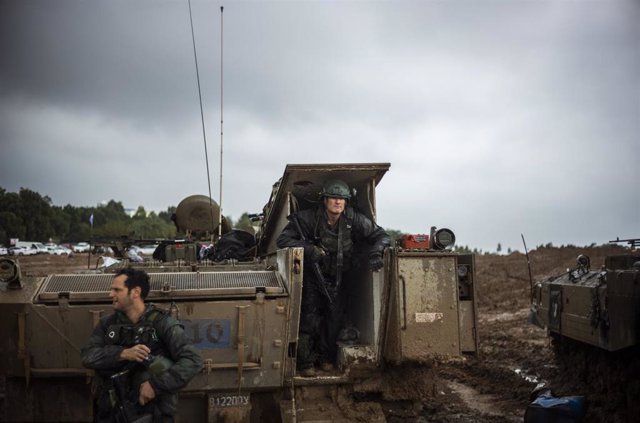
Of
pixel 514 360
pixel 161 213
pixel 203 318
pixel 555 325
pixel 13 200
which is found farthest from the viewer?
pixel 161 213

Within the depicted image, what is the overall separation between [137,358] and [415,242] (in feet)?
7.81

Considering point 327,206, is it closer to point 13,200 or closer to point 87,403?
point 87,403

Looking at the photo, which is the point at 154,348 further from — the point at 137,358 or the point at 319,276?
the point at 319,276

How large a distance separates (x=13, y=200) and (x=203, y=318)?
97.3ft

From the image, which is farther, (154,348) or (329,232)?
(329,232)

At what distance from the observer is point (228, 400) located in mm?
4605

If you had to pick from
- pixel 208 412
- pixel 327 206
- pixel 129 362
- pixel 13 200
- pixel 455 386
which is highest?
pixel 13 200

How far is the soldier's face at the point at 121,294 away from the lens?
3.59 meters

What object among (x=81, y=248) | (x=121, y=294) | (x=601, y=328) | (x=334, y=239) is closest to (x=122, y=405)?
(x=121, y=294)

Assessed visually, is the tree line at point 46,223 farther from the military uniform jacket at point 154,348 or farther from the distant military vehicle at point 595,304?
the military uniform jacket at point 154,348

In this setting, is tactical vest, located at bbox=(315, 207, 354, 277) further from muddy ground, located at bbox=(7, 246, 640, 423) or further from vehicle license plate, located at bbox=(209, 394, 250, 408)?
vehicle license plate, located at bbox=(209, 394, 250, 408)

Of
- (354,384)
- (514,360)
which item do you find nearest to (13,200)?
(514,360)

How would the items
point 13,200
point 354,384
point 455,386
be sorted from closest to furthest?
1. point 354,384
2. point 455,386
3. point 13,200

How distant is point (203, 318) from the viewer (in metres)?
4.48
